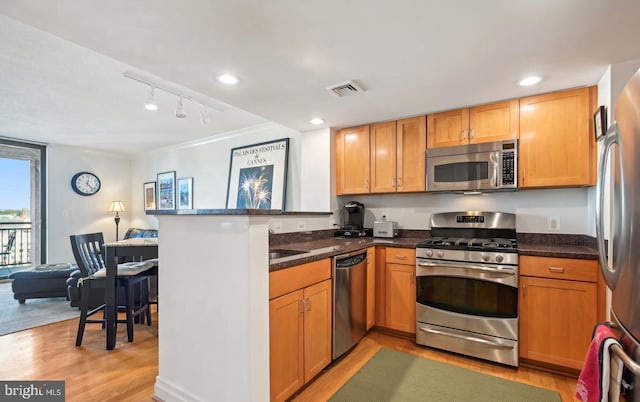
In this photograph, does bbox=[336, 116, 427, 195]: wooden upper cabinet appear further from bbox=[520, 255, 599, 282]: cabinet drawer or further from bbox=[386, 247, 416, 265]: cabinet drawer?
bbox=[520, 255, 599, 282]: cabinet drawer

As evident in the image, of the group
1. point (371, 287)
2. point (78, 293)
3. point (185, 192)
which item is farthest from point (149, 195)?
point (371, 287)

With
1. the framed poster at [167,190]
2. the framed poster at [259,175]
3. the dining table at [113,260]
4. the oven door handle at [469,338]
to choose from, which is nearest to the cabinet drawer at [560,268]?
the oven door handle at [469,338]

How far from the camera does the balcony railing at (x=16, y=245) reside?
5.34m

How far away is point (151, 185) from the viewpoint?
6.29 metres

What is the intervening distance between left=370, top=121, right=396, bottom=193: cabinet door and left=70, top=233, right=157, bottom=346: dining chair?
99.6 inches

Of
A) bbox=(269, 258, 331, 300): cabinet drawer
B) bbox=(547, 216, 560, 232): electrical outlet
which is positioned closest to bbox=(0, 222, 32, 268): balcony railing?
bbox=(269, 258, 331, 300): cabinet drawer

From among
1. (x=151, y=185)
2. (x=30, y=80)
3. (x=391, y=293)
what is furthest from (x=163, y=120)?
(x=391, y=293)

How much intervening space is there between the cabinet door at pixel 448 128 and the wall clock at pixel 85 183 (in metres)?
6.62

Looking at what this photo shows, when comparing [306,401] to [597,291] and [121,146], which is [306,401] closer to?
[597,291]

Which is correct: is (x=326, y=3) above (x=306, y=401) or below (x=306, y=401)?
above

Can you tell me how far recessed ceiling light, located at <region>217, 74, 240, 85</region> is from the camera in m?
2.18

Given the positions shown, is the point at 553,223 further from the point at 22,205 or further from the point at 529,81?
the point at 22,205

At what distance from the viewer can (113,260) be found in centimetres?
258

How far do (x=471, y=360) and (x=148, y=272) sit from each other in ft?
10.1
